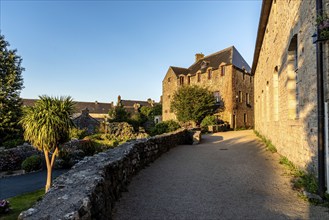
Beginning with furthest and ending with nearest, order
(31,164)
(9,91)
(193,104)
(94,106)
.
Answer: (94,106) < (193,104) < (9,91) < (31,164)

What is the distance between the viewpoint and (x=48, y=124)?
834 cm

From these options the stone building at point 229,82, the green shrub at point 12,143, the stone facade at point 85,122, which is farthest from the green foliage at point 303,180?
the stone facade at point 85,122

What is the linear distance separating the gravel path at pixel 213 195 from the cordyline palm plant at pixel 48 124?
14.9ft

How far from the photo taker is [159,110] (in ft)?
139

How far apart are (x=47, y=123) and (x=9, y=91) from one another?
16246mm

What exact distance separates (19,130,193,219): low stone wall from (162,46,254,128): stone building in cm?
2084

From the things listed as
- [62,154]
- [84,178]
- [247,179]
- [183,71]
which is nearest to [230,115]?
[183,71]

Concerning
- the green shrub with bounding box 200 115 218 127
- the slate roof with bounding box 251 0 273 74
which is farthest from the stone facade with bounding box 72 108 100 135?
the slate roof with bounding box 251 0 273 74

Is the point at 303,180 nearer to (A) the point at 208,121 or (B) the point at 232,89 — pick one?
(A) the point at 208,121

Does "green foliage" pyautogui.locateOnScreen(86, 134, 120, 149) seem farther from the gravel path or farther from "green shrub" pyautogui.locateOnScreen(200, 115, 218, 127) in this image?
the gravel path

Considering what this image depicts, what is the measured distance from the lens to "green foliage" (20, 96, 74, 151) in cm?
833

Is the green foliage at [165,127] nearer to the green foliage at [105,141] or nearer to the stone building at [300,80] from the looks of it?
the green foliage at [105,141]

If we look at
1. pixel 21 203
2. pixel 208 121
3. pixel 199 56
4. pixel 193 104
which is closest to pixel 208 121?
pixel 208 121

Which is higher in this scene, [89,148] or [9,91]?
[9,91]
